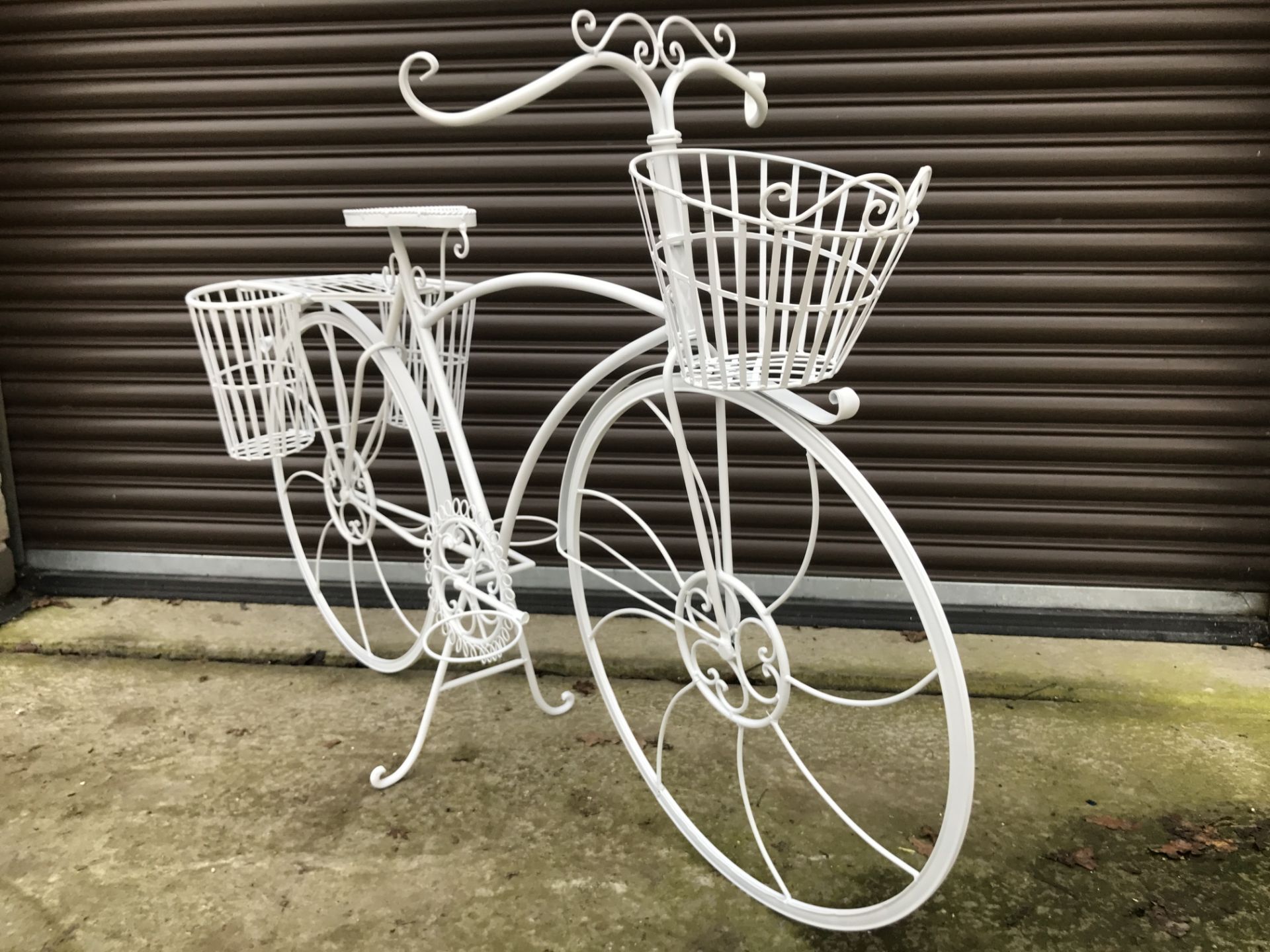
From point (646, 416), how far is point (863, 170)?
1250 mm

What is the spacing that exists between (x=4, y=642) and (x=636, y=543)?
2.57 m

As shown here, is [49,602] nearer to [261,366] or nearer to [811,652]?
[261,366]

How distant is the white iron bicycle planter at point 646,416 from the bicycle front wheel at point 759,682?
12 mm

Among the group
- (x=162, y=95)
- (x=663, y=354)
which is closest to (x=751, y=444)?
(x=663, y=354)

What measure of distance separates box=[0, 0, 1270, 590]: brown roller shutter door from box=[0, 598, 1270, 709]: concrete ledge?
33 centimetres

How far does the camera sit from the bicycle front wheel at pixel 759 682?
1811 mm

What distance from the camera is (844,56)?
10.1ft

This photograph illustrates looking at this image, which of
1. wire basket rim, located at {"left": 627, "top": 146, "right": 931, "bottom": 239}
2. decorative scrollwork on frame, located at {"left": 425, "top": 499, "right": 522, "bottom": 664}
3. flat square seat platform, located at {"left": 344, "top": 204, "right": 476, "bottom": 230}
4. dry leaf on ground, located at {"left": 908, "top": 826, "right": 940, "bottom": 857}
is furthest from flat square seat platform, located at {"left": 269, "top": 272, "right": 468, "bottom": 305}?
dry leaf on ground, located at {"left": 908, "top": 826, "right": 940, "bottom": 857}

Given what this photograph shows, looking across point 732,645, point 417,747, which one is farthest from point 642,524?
point 417,747

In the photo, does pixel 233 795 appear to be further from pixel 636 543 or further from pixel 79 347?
pixel 79 347

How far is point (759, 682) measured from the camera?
3.06 meters

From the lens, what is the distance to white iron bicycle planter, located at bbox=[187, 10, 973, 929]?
1621 millimetres

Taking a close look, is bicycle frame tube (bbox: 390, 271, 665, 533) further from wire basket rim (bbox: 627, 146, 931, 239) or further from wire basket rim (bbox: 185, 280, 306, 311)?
wire basket rim (bbox: 627, 146, 931, 239)

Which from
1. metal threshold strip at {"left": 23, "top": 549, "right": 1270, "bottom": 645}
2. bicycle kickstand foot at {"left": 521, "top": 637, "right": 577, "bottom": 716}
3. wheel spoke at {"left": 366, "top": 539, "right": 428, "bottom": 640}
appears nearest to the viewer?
bicycle kickstand foot at {"left": 521, "top": 637, "right": 577, "bottom": 716}
